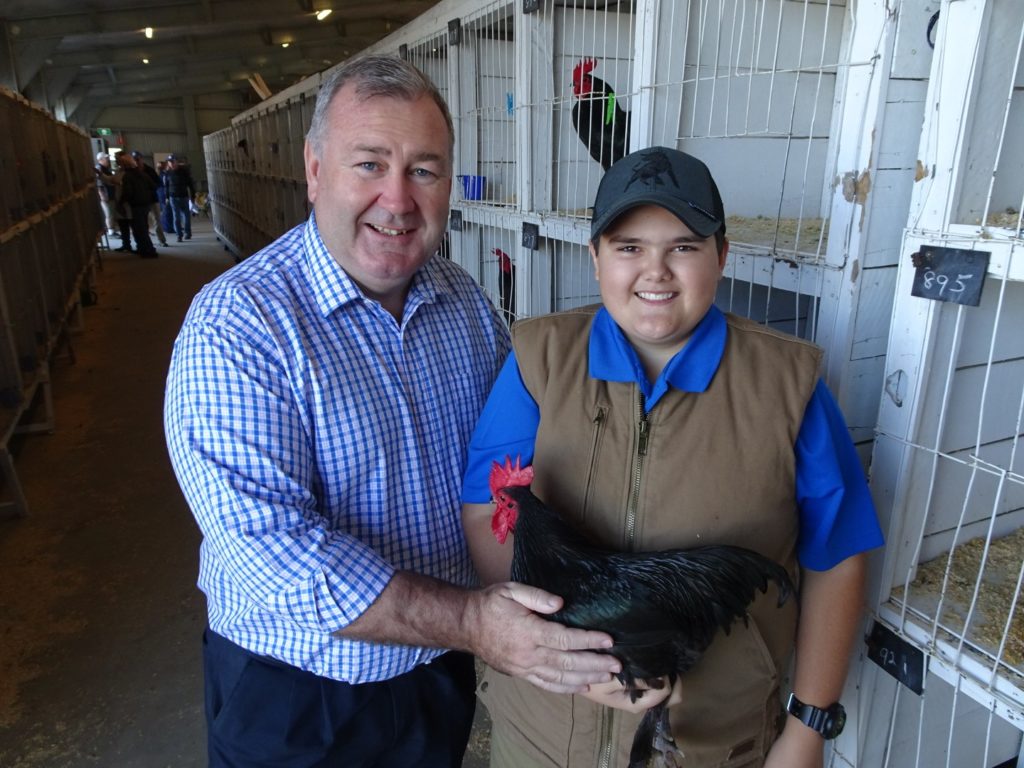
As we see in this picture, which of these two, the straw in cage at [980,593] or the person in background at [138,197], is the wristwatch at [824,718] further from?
the person in background at [138,197]

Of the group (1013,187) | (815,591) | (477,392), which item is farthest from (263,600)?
(1013,187)

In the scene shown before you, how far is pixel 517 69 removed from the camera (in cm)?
258

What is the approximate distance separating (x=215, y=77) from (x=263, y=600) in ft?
72.2

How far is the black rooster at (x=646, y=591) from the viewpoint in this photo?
108cm

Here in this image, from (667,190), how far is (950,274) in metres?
0.52

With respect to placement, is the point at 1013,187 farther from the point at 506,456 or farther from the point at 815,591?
the point at 506,456

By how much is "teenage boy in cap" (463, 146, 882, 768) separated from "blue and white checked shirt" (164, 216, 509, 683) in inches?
7.4

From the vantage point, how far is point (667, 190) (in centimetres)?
105

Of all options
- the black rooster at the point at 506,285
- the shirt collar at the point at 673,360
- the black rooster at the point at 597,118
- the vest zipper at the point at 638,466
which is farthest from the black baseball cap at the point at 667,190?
the black rooster at the point at 506,285

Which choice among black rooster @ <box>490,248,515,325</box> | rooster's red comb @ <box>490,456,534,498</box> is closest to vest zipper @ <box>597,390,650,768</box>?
rooster's red comb @ <box>490,456,534,498</box>

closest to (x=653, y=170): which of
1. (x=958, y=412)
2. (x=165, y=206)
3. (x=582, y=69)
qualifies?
(x=958, y=412)

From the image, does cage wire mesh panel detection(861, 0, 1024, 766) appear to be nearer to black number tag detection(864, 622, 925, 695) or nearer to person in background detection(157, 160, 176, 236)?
black number tag detection(864, 622, 925, 695)

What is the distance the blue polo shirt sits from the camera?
109 centimetres

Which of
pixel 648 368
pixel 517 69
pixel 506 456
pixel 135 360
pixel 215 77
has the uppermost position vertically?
pixel 215 77
